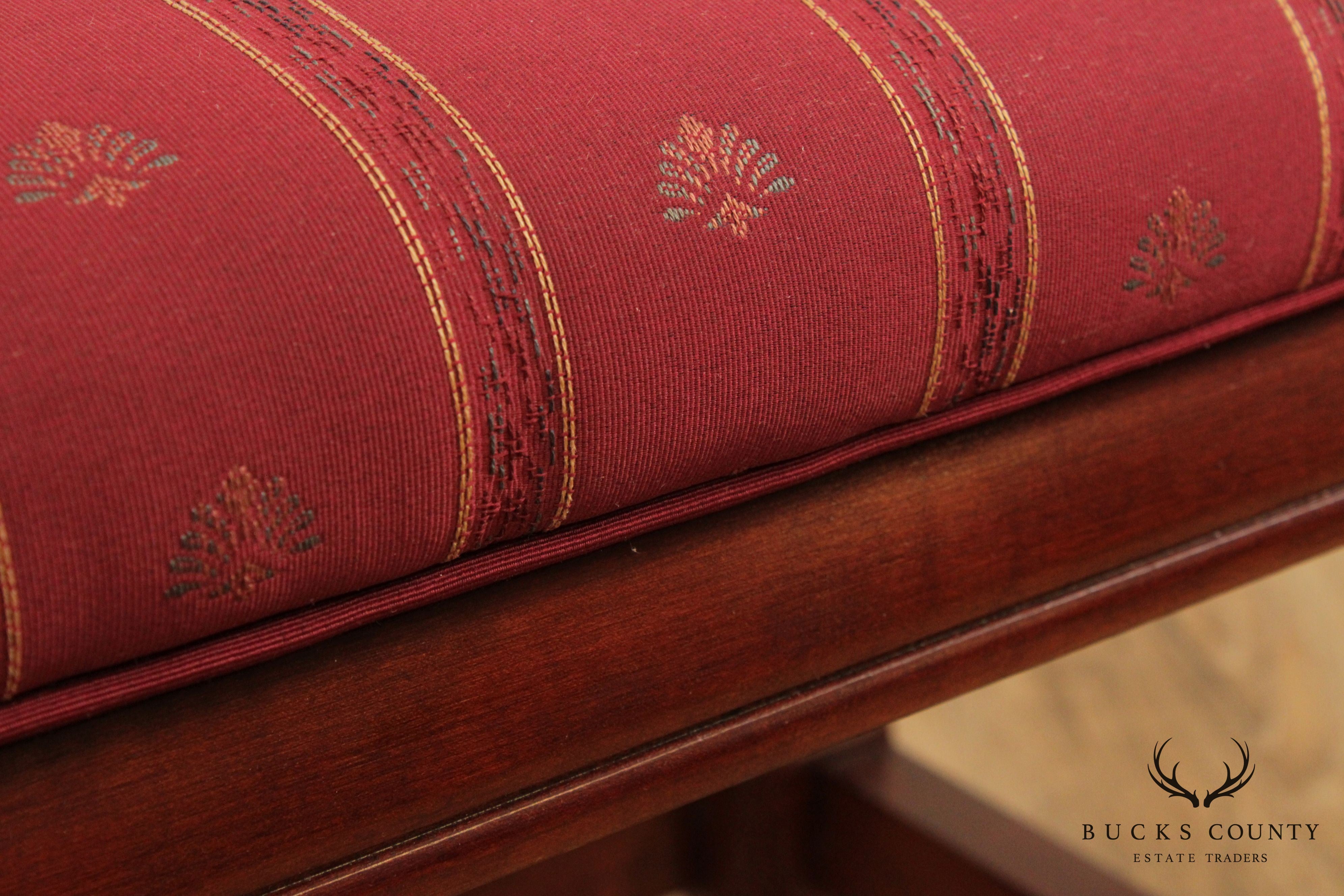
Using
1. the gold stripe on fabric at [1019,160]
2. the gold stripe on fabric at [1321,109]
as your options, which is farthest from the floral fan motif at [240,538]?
the gold stripe on fabric at [1321,109]

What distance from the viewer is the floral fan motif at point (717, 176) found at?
37cm

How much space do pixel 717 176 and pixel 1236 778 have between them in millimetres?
490

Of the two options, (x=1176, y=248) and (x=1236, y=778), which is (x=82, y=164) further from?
(x=1236, y=778)

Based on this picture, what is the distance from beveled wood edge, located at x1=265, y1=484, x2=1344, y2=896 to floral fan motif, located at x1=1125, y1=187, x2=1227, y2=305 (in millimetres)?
114

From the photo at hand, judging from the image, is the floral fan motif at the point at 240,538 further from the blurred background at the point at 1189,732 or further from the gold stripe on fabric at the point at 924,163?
the blurred background at the point at 1189,732

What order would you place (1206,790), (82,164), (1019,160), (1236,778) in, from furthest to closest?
(1206,790) → (1236,778) → (1019,160) → (82,164)

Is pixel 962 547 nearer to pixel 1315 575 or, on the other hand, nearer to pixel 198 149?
pixel 198 149

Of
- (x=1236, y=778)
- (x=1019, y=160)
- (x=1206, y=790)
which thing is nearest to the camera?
(x=1019, y=160)

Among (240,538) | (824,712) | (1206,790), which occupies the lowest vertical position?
(1206,790)

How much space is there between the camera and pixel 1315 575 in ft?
3.38

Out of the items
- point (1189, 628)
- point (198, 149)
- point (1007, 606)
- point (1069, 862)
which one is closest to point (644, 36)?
point (198, 149)

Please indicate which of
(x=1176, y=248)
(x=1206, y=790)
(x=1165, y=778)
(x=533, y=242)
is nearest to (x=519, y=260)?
(x=533, y=242)

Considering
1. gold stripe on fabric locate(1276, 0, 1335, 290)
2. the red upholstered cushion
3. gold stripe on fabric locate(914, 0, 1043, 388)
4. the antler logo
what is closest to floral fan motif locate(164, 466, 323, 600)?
the red upholstered cushion

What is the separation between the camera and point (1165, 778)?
0.72 m
